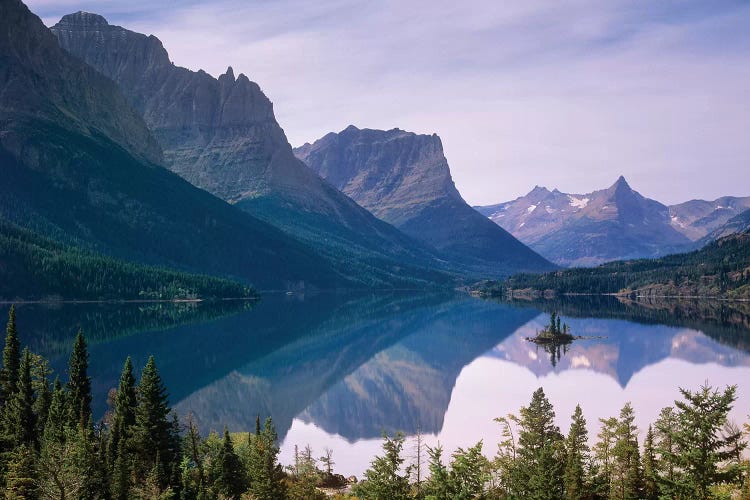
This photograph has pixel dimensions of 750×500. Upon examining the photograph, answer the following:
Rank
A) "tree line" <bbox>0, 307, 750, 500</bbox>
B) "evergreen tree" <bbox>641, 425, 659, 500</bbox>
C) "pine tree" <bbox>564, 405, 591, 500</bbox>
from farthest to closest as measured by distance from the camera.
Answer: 1. "evergreen tree" <bbox>641, 425, 659, 500</bbox>
2. "pine tree" <bbox>564, 405, 591, 500</bbox>
3. "tree line" <bbox>0, 307, 750, 500</bbox>

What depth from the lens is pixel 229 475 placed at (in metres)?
53.8

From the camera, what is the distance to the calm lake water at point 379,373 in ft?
310

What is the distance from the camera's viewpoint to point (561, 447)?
55.8 metres

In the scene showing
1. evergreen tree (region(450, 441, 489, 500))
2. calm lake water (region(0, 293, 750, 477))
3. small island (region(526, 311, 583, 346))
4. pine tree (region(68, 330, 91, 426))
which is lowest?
calm lake water (region(0, 293, 750, 477))

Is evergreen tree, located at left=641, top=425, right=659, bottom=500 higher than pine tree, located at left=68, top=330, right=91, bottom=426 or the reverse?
the reverse

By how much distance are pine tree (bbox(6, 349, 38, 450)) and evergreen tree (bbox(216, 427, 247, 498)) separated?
657 inches

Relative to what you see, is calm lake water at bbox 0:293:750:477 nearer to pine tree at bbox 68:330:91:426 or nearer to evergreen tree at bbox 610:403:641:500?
evergreen tree at bbox 610:403:641:500

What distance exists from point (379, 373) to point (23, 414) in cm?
8192

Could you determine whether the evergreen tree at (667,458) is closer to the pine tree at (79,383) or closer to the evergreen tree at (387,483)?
the evergreen tree at (387,483)

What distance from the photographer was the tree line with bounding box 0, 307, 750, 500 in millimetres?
46344

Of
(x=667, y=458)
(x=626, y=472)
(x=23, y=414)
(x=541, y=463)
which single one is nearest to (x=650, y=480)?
(x=626, y=472)

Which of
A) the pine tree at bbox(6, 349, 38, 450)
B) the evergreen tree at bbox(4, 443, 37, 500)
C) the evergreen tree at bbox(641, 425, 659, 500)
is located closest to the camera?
the evergreen tree at bbox(4, 443, 37, 500)

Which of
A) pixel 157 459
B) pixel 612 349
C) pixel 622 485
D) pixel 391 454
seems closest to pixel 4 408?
Answer: pixel 157 459

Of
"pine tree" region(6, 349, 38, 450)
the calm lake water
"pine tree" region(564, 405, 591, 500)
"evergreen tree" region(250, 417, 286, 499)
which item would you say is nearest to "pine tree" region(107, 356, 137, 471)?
"pine tree" region(6, 349, 38, 450)
